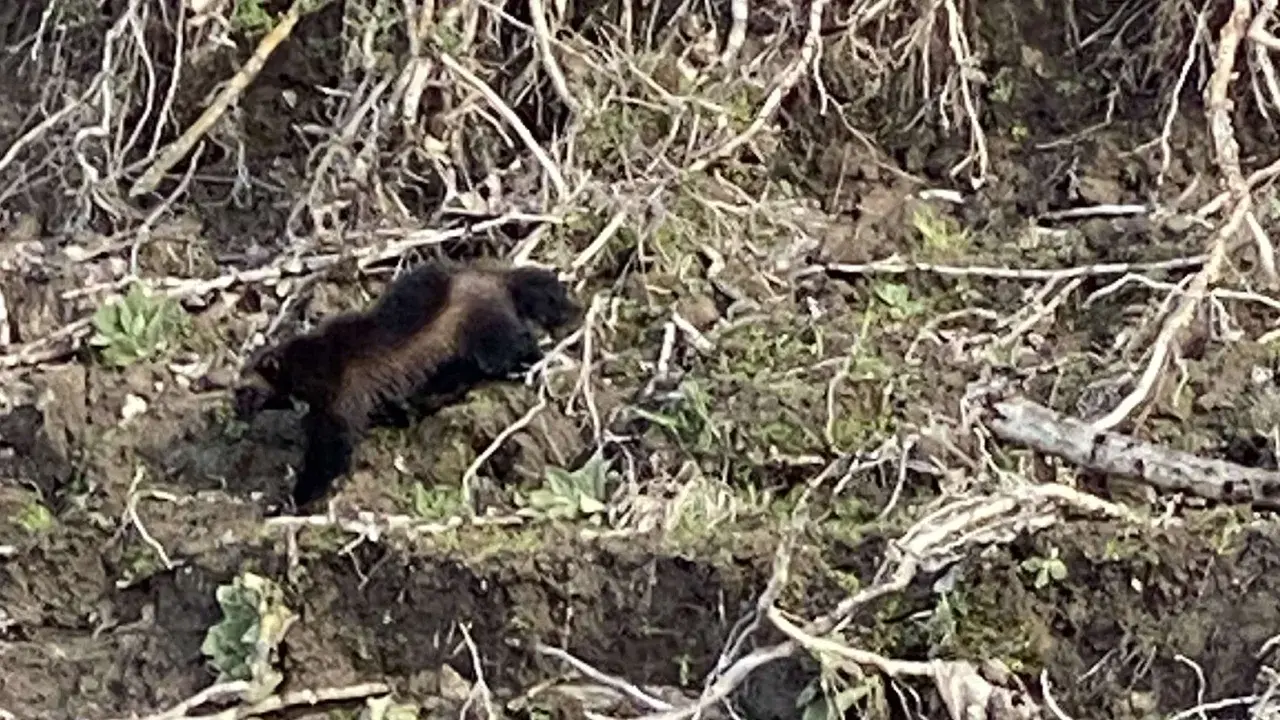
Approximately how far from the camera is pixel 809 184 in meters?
6.82

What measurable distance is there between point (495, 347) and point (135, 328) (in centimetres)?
99

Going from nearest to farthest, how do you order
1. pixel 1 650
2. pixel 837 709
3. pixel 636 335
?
1. pixel 837 709
2. pixel 1 650
3. pixel 636 335

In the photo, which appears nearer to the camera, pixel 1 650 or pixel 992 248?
pixel 1 650

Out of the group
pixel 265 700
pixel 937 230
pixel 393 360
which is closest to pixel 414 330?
pixel 393 360

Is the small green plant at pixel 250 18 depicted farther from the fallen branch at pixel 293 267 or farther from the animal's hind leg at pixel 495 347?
the animal's hind leg at pixel 495 347

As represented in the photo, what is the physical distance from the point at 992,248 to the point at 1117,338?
801 mm

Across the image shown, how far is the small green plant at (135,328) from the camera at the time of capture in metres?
5.89

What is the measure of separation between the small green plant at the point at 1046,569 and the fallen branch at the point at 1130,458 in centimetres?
54

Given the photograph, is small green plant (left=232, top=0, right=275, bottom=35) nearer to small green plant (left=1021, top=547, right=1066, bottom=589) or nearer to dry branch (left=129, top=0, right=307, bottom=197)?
dry branch (left=129, top=0, right=307, bottom=197)

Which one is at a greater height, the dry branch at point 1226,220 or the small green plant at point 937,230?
the dry branch at point 1226,220

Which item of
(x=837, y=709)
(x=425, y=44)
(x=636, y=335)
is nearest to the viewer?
(x=837, y=709)

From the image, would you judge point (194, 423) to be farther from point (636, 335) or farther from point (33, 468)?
point (636, 335)

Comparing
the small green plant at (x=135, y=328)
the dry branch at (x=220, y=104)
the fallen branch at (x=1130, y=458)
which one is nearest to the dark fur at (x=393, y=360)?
the small green plant at (x=135, y=328)

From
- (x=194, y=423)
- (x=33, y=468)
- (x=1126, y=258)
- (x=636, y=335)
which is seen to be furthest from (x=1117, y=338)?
(x=33, y=468)
